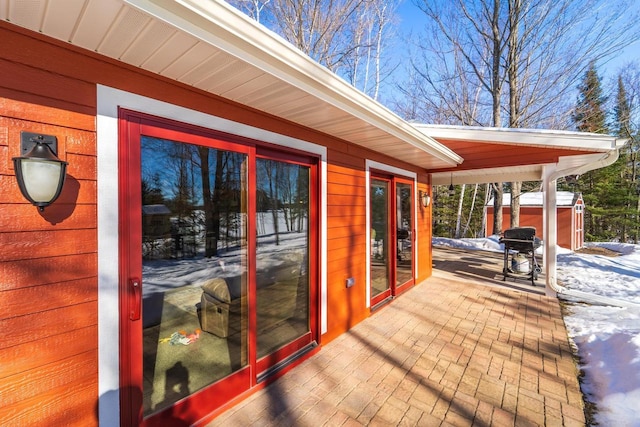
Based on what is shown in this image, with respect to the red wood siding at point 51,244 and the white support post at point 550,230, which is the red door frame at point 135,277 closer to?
the red wood siding at point 51,244

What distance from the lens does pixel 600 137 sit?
368cm

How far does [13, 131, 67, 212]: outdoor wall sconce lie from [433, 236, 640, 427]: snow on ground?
339 centimetres

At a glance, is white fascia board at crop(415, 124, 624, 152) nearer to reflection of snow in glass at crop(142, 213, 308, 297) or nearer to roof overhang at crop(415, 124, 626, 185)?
roof overhang at crop(415, 124, 626, 185)

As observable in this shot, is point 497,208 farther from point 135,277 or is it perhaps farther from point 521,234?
point 135,277

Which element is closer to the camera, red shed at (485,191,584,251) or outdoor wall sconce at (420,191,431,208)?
outdoor wall sconce at (420,191,431,208)

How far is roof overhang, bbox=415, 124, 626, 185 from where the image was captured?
3.78m

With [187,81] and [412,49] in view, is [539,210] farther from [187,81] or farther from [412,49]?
[187,81]

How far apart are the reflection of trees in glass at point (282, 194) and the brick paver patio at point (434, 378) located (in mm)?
1240

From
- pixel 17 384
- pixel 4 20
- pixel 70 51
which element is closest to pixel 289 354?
pixel 17 384

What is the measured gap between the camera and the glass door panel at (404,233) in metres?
4.59

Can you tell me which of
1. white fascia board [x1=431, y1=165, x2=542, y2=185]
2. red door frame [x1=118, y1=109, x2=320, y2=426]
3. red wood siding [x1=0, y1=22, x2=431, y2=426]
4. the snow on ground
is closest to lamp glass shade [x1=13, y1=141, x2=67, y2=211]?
red wood siding [x1=0, y1=22, x2=431, y2=426]

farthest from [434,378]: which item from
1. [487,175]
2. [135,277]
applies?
[487,175]

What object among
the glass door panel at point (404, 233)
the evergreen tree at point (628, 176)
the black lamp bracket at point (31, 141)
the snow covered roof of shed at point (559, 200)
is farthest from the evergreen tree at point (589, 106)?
the black lamp bracket at point (31, 141)

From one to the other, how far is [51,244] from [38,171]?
36 cm
